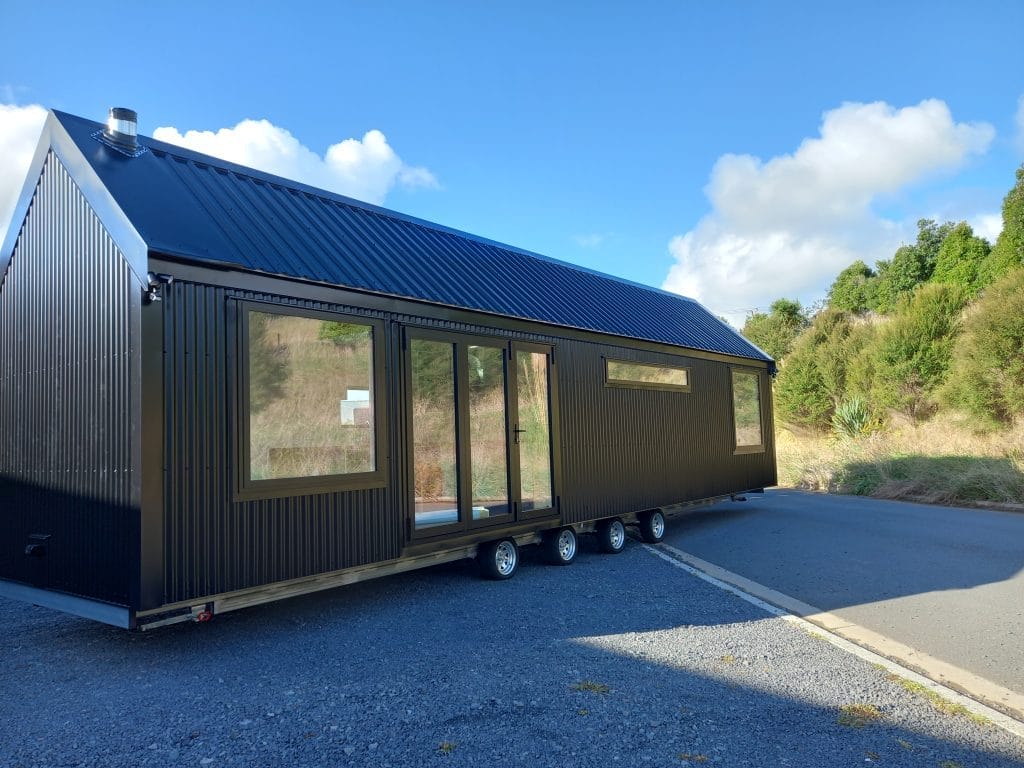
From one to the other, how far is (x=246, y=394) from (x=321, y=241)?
178 cm

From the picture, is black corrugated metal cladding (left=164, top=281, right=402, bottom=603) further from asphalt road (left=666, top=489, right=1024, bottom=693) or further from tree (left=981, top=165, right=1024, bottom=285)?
tree (left=981, top=165, right=1024, bottom=285)

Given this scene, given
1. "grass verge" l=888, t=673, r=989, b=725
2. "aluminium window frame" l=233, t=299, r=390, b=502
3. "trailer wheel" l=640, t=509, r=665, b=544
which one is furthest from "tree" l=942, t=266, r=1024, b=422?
"aluminium window frame" l=233, t=299, r=390, b=502

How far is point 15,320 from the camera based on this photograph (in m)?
6.25

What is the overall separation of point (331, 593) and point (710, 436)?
6589mm

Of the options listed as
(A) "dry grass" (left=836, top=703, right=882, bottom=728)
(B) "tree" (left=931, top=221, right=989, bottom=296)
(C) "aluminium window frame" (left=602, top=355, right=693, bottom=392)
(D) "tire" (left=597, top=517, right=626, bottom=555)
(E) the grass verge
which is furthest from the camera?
(B) "tree" (left=931, top=221, right=989, bottom=296)

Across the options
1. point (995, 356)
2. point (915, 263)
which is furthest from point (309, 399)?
point (915, 263)

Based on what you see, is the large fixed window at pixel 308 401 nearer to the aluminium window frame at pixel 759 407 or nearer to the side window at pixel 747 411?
the aluminium window frame at pixel 759 407

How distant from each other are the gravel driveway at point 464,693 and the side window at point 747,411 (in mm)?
6255

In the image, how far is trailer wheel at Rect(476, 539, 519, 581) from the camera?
23.3 ft

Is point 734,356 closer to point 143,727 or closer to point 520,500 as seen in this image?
point 520,500

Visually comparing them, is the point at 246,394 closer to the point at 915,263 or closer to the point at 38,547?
the point at 38,547

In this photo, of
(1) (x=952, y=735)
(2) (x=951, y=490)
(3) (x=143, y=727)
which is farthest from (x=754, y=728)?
(2) (x=951, y=490)

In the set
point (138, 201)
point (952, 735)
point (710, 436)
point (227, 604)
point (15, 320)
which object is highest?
point (138, 201)

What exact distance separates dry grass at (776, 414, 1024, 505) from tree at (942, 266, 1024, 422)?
0.61 m
